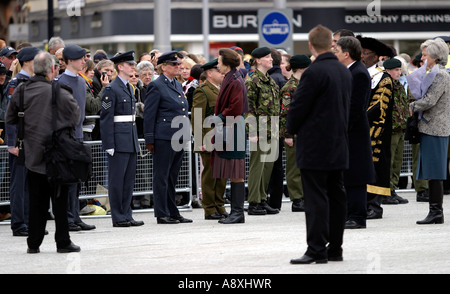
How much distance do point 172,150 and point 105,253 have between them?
10.0 ft

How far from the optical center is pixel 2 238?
40.2 ft

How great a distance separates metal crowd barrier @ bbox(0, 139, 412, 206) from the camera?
13836 mm

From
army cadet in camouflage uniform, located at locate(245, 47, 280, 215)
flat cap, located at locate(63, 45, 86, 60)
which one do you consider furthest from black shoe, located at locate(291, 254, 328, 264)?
army cadet in camouflage uniform, located at locate(245, 47, 280, 215)

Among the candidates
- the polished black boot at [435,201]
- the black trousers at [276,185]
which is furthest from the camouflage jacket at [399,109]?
the polished black boot at [435,201]

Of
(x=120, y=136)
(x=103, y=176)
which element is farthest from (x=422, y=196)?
(x=120, y=136)

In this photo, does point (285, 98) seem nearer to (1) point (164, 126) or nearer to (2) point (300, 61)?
(2) point (300, 61)

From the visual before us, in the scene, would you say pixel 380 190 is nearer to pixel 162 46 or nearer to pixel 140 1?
pixel 162 46

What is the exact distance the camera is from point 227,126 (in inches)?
514

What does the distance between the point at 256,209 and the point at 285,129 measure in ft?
3.74

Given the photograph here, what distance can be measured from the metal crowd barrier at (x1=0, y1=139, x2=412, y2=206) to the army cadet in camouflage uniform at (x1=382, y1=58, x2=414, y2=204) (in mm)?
2227

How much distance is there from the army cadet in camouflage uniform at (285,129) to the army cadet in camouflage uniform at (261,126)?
234 millimetres

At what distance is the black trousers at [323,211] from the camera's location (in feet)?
30.7

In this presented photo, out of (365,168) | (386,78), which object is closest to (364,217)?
(365,168)

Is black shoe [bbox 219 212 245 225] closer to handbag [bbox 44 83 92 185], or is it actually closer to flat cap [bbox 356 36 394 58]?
flat cap [bbox 356 36 394 58]
